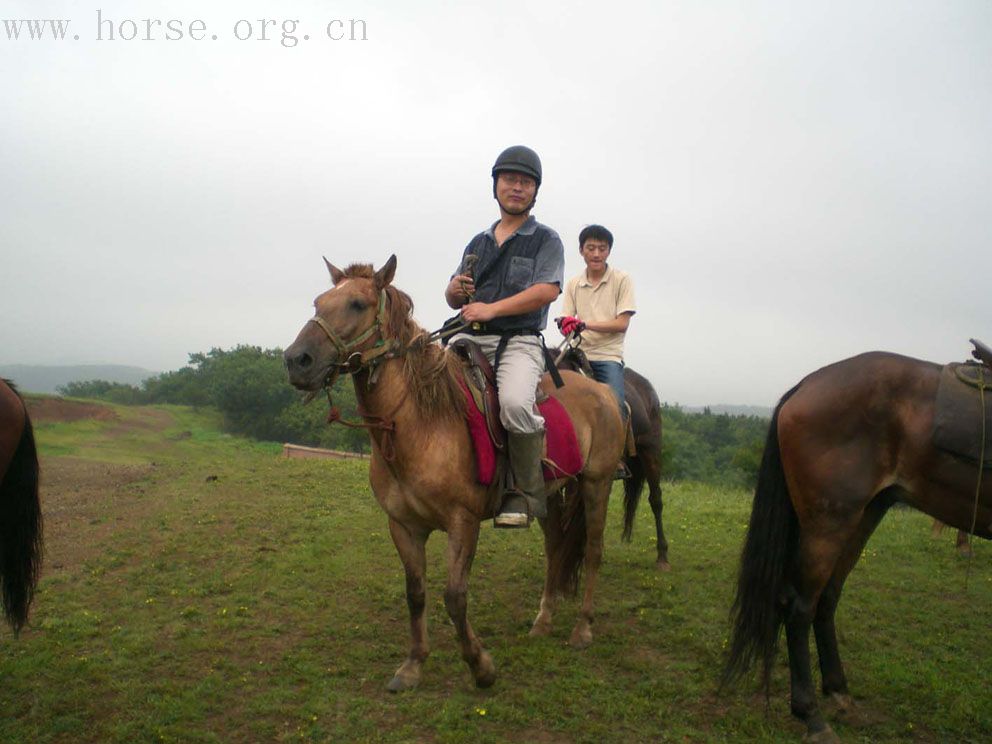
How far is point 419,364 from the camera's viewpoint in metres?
4.33

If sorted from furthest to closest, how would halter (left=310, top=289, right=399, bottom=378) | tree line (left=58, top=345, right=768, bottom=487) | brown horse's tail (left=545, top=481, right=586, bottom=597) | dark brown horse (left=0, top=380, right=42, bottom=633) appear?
1. tree line (left=58, top=345, right=768, bottom=487)
2. brown horse's tail (left=545, top=481, right=586, bottom=597)
3. dark brown horse (left=0, top=380, right=42, bottom=633)
4. halter (left=310, top=289, right=399, bottom=378)

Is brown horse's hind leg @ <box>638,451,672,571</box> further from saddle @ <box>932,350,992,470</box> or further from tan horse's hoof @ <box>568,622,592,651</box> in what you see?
saddle @ <box>932,350,992,470</box>

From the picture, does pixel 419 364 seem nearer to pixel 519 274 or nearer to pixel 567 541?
pixel 519 274

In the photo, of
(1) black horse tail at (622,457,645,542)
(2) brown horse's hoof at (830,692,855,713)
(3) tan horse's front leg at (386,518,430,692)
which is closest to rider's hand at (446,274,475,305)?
(3) tan horse's front leg at (386,518,430,692)

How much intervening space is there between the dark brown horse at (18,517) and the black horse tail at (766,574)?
15.5 ft

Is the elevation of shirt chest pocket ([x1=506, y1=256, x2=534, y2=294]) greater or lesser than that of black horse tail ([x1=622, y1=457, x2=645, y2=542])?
greater

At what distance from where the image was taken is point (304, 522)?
893 cm

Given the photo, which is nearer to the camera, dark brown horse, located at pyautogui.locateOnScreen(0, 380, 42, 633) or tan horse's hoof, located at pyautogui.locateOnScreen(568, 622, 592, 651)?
dark brown horse, located at pyautogui.locateOnScreen(0, 380, 42, 633)

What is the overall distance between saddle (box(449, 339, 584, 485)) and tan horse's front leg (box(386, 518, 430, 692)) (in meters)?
0.61

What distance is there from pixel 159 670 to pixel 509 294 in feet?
11.4

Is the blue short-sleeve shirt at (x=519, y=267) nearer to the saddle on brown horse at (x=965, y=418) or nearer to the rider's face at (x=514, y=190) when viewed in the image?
the rider's face at (x=514, y=190)

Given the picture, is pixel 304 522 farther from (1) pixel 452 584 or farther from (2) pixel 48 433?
(2) pixel 48 433

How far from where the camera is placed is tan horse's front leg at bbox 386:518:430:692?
14.6 feet

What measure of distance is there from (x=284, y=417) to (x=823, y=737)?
38.8 meters
